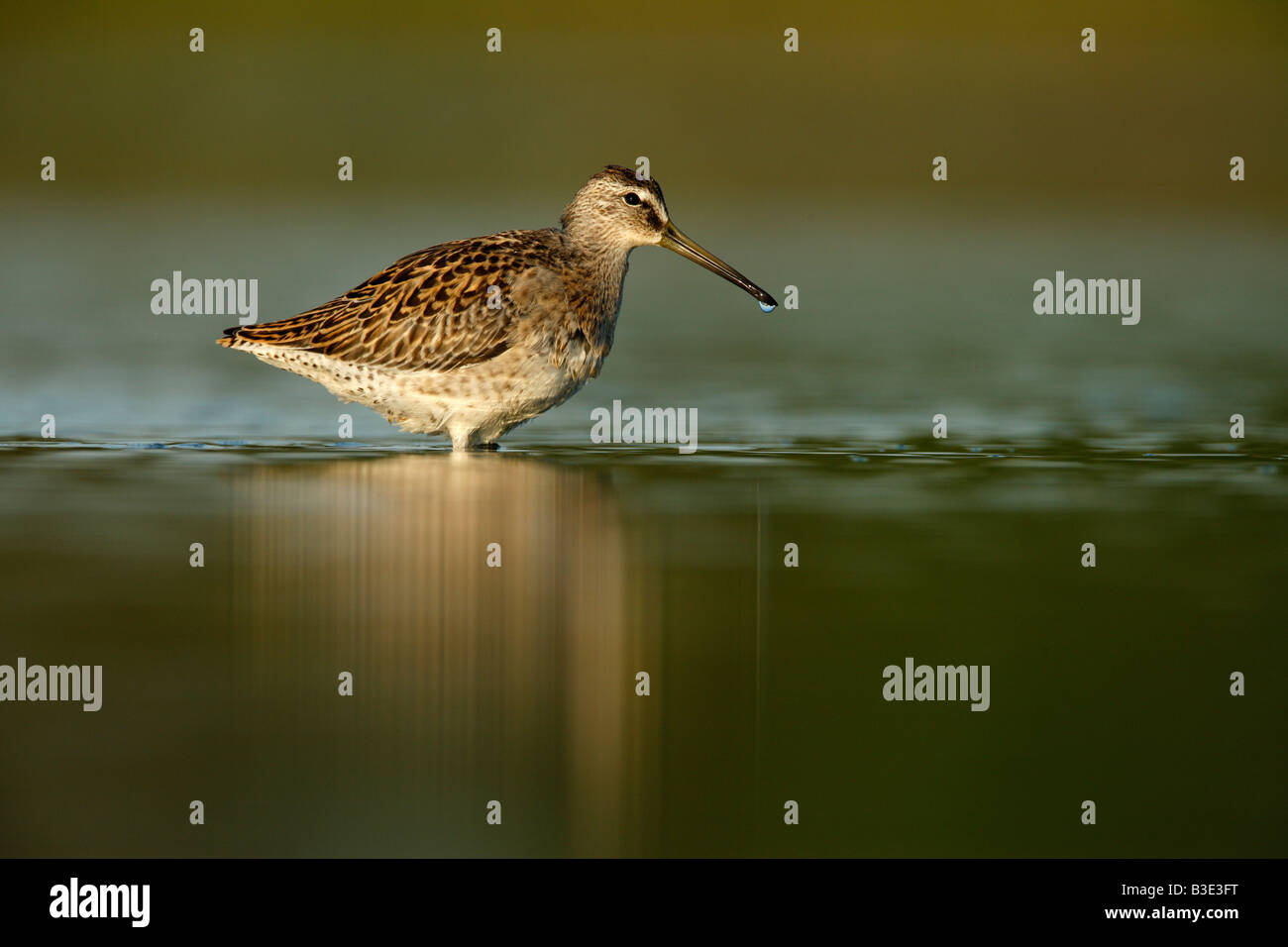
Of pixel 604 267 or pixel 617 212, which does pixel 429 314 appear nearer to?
pixel 604 267

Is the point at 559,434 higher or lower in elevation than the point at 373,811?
higher

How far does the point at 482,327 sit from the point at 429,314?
397 mm

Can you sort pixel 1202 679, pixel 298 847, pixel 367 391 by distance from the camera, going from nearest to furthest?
pixel 298 847 → pixel 1202 679 → pixel 367 391

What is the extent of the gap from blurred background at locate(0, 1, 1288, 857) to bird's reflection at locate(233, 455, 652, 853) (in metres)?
0.02

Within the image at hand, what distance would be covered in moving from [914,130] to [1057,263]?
670 cm

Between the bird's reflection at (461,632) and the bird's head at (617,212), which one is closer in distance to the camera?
the bird's reflection at (461,632)

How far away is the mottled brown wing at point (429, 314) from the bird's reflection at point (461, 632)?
3.96 ft

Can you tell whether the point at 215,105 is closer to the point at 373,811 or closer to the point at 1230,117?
the point at 1230,117

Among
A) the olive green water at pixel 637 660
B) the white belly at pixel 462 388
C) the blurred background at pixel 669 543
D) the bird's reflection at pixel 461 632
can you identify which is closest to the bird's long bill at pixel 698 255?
the blurred background at pixel 669 543

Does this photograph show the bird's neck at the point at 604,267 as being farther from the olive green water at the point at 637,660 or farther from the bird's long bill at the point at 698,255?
the olive green water at the point at 637,660

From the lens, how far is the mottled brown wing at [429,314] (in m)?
10.6

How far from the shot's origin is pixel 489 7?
92.6ft

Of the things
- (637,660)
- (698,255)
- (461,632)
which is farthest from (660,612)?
(698,255)

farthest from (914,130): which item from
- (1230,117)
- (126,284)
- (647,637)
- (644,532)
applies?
(647,637)
